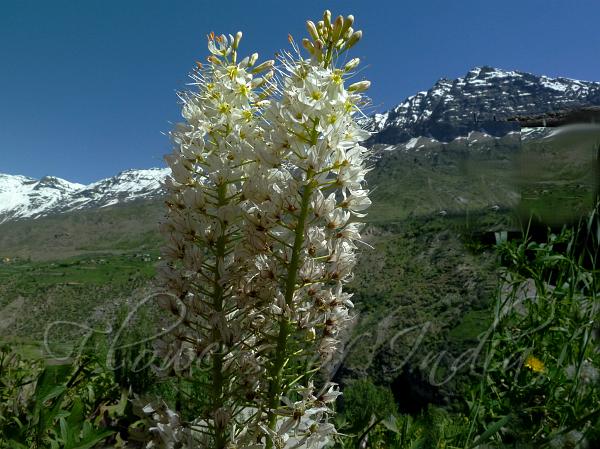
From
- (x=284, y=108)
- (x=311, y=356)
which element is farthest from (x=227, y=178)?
(x=311, y=356)

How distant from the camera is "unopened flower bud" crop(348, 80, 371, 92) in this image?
100 inches

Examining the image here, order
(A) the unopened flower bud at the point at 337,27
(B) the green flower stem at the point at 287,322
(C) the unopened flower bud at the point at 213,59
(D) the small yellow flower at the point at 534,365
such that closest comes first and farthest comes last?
(B) the green flower stem at the point at 287,322 < (A) the unopened flower bud at the point at 337,27 < (C) the unopened flower bud at the point at 213,59 < (D) the small yellow flower at the point at 534,365

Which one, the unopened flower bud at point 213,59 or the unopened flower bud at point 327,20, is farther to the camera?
the unopened flower bud at point 213,59

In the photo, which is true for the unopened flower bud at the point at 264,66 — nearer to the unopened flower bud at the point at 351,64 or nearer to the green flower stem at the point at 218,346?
the unopened flower bud at the point at 351,64

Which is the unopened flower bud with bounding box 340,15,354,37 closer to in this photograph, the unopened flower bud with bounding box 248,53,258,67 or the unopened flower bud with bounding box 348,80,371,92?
the unopened flower bud with bounding box 348,80,371,92

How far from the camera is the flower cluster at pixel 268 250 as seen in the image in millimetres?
2225

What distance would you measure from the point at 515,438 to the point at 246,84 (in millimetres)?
2031

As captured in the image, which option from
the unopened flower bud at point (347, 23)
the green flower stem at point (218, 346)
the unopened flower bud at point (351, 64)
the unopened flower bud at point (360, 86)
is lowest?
the green flower stem at point (218, 346)

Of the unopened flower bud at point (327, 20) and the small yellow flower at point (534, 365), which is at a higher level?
the unopened flower bud at point (327, 20)

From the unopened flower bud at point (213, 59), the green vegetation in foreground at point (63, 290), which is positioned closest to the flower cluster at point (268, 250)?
the unopened flower bud at point (213, 59)

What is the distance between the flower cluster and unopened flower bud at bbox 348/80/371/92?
0.10 m

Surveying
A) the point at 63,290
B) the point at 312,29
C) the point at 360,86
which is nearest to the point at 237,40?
the point at 312,29

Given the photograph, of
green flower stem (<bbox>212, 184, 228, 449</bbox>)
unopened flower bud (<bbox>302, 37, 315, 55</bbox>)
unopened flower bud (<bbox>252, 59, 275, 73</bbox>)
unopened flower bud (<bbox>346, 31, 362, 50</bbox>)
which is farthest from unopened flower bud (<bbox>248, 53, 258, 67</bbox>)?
green flower stem (<bbox>212, 184, 228, 449</bbox>)

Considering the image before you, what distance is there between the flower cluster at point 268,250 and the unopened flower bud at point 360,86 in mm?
97
